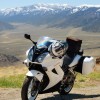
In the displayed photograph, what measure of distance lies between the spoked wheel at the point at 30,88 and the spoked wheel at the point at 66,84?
59.9 inches

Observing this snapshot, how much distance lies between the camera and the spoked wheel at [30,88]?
10.3 meters

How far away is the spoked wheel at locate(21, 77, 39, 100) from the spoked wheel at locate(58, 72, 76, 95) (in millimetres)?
1520

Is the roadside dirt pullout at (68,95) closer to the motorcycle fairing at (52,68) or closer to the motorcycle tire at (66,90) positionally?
the motorcycle tire at (66,90)

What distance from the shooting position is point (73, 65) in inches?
483

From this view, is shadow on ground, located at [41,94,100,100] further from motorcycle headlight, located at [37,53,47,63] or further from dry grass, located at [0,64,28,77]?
dry grass, located at [0,64,28,77]

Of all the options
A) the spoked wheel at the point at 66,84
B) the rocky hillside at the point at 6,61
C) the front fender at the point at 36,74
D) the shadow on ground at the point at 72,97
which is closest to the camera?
the front fender at the point at 36,74

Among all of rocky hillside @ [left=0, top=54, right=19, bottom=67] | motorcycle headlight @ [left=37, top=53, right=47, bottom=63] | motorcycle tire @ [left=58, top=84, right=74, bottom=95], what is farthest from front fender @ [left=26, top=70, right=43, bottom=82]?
rocky hillside @ [left=0, top=54, right=19, bottom=67]

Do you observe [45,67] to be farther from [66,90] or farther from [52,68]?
[66,90]

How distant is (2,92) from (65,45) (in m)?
3.43

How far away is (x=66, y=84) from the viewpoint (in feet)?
41.7

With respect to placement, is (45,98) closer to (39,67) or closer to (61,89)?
(61,89)

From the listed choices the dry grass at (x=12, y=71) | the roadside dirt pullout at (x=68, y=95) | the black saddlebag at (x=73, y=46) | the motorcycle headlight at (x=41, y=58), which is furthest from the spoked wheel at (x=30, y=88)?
the dry grass at (x=12, y=71)

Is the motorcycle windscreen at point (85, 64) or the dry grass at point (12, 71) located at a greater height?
the motorcycle windscreen at point (85, 64)

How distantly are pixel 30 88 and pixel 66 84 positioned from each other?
97.7 inches
